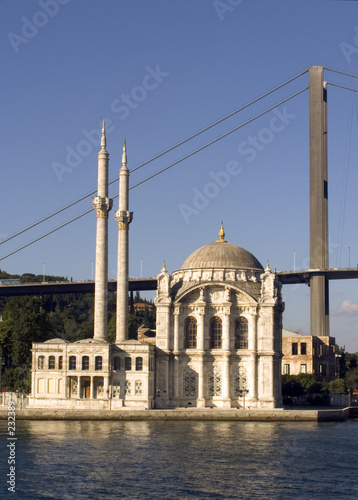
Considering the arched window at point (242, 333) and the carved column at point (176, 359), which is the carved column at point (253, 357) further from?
the carved column at point (176, 359)

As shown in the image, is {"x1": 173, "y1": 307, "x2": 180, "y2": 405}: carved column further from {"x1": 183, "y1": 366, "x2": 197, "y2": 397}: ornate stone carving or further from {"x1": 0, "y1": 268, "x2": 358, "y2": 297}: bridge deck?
{"x1": 0, "y1": 268, "x2": 358, "y2": 297}: bridge deck

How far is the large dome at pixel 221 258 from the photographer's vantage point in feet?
243

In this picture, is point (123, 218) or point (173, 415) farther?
point (123, 218)

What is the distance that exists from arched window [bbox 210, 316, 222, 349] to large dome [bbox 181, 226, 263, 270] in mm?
4234

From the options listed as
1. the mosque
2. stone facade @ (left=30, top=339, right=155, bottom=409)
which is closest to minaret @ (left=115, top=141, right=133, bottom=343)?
the mosque

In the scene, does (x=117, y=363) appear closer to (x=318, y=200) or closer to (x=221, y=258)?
(x=221, y=258)

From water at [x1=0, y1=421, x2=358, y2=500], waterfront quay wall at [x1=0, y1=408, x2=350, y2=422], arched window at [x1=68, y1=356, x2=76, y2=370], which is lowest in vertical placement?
water at [x1=0, y1=421, x2=358, y2=500]

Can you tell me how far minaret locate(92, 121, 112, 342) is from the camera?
236ft

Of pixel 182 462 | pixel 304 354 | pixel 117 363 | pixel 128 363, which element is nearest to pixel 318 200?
pixel 304 354

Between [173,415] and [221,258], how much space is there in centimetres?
Result: 1337

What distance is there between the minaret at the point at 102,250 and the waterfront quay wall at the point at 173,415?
654 centimetres

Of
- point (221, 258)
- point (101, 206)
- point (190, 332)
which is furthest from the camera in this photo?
point (221, 258)

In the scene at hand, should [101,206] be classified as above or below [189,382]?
above

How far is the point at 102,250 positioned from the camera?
73.1 meters
